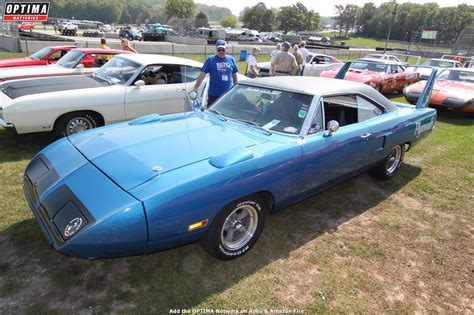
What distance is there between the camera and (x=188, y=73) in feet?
22.2

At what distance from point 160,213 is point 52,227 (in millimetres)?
818

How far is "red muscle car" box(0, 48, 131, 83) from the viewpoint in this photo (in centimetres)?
705

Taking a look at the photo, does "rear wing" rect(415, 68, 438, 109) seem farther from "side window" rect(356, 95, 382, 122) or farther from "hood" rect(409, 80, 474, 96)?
"hood" rect(409, 80, 474, 96)

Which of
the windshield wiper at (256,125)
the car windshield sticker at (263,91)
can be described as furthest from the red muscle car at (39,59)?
the windshield wiper at (256,125)

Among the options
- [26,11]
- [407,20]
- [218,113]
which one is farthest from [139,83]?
[407,20]

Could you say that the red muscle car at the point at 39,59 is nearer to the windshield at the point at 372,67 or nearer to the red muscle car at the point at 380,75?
the red muscle car at the point at 380,75

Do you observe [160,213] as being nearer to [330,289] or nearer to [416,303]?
[330,289]

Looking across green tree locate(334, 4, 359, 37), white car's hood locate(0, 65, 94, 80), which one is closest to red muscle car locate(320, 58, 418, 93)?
white car's hood locate(0, 65, 94, 80)

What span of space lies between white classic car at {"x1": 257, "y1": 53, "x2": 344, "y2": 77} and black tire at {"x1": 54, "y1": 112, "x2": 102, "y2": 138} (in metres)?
8.59

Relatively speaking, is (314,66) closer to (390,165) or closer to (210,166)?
(390,165)

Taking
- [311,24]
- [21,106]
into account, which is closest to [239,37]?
[21,106]

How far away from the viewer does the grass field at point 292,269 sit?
2.63 metres

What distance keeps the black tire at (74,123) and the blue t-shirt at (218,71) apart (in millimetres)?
1982

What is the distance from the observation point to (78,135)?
3.51 metres
